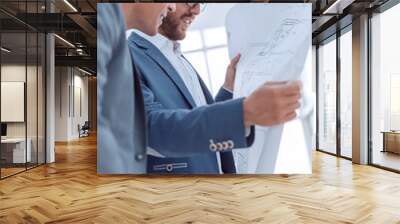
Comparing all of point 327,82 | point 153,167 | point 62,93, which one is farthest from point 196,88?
point 62,93

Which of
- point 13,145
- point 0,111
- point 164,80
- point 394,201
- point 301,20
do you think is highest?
point 301,20

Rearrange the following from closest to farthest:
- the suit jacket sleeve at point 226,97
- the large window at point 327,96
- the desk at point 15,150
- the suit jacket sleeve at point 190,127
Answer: the suit jacket sleeve at point 190,127 → the suit jacket sleeve at point 226,97 → the desk at point 15,150 → the large window at point 327,96

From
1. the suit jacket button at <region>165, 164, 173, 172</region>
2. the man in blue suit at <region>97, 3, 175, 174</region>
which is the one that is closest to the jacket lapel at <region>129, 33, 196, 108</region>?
the man in blue suit at <region>97, 3, 175, 174</region>

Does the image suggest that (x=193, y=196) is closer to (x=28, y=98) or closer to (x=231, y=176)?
(x=231, y=176)

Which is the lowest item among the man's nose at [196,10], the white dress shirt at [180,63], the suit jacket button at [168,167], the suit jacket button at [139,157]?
the suit jacket button at [168,167]

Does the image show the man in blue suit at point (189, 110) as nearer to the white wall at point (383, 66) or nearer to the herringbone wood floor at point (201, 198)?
the herringbone wood floor at point (201, 198)

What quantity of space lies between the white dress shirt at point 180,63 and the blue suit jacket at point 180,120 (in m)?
0.06

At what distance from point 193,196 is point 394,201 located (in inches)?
97.7

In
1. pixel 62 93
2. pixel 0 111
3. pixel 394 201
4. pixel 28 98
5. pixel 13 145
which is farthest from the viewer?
pixel 62 93

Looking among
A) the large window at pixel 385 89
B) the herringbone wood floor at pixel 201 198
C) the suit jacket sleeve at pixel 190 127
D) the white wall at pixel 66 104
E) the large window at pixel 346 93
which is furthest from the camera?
the white wall at pixel 66 104

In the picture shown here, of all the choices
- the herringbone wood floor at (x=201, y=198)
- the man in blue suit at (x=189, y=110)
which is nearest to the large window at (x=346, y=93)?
the herringbone wood floor at (x=201, y=198)

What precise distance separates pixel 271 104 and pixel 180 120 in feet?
4.79

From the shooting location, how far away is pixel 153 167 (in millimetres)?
6340

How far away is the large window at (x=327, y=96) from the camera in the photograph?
10.6m
